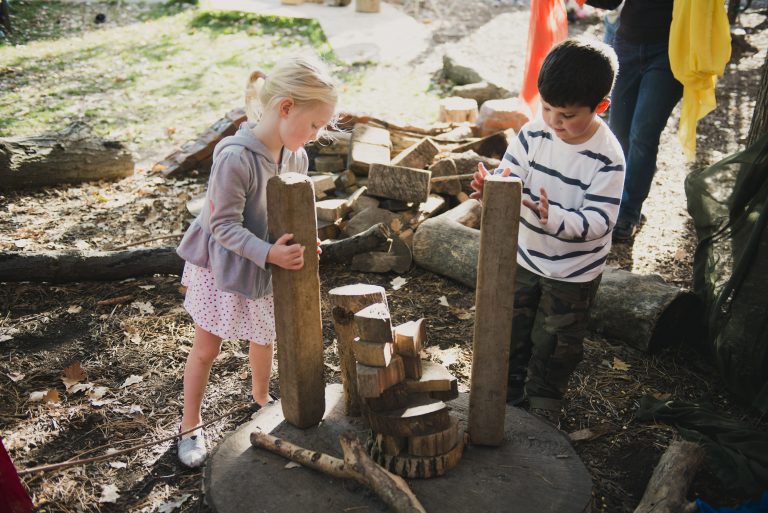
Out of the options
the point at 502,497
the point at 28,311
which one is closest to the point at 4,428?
the point at 28,311

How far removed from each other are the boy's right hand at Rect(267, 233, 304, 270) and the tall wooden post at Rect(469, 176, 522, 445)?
0.57 metres

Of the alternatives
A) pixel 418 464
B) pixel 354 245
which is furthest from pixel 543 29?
pixel 418 464

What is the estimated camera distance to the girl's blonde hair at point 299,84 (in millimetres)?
2324

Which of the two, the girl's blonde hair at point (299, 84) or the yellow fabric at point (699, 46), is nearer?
the girl's blonde hair at point (299, 84)

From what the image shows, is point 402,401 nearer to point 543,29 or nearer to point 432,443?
point 432,443

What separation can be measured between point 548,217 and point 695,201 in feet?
6.86

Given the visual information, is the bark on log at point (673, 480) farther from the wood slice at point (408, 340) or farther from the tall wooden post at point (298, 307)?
the tall wooden post at point (298, 307)

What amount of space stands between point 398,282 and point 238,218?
2263 millimetres

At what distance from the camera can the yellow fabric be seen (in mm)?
4148

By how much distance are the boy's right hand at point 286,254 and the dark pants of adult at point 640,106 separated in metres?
3.38

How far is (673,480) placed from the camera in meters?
2.70

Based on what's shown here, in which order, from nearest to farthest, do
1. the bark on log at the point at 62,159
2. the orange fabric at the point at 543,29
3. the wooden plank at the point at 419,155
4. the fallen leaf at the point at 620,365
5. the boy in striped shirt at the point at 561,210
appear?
the boy in striped shirt at the point at 561,210
the fallen leaf at the point at 620,365
the wooden plank at the point at 419,155
the orange fabric at the point at 543,29
the bark on log at the point at 62,159

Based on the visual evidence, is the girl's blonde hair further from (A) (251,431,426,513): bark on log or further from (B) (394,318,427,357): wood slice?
(A) (251,431,426,513): bark on log

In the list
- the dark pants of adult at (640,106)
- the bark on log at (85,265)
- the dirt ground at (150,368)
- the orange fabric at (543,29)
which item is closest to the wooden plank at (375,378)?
the dirt ground at (150,368)
